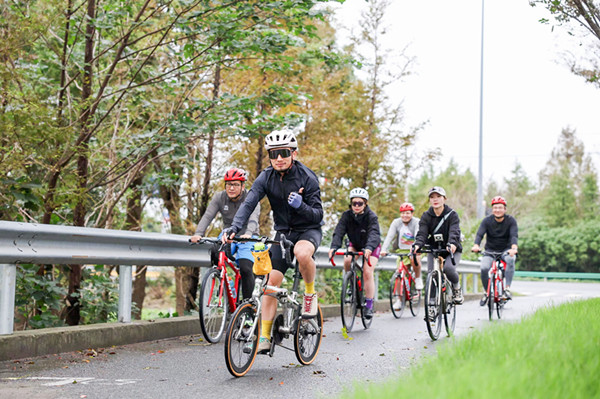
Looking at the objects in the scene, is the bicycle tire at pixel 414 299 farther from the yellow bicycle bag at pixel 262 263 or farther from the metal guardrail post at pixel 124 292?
the yellow bicycle bag at pixel 262 263

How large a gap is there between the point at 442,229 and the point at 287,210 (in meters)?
4.01

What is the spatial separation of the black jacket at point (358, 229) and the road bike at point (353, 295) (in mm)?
233

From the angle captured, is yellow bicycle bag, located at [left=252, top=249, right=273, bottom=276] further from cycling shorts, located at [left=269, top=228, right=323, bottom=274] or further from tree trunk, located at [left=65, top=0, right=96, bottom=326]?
tree trunk, located at [left=65, top=0, right=96, bottom=326]

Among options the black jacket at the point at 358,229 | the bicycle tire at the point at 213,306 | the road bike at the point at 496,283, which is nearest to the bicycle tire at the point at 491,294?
the road bike at the point at 496,283

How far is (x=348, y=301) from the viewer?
1062 centimetres

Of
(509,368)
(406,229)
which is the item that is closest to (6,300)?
(509,368)

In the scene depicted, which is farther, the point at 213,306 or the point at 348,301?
the point at 348,301

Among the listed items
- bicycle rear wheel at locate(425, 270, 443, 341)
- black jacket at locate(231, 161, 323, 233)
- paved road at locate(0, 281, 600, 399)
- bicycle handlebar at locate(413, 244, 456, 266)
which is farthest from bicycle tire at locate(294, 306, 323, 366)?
bicycle handlebar at locate(413, 244, 456, 266)

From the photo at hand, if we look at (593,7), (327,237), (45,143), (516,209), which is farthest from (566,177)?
(45,143)

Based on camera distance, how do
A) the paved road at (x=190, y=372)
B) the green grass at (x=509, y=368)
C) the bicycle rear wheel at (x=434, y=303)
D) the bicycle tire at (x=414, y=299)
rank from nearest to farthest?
the green grass at (x=509, y=368) → the paved road at (x=190, y=372) → the bicycle rear wheel at (x=434, y=303) → the bicycle tire at (x=414, y=299)

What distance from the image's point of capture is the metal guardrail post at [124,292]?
809 cm

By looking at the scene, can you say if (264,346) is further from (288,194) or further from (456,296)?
(456,296)

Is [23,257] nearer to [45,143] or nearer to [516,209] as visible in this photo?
[45,143]

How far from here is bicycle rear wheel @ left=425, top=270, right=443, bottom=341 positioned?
9.38 meters
